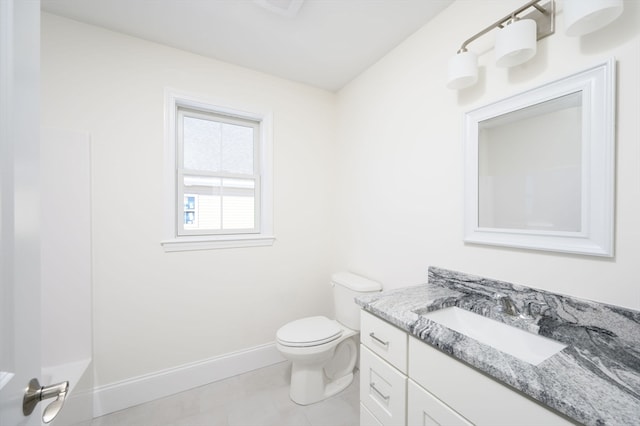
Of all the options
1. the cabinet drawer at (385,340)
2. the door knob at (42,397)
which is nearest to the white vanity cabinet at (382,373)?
the cabinet drawer at (385,340)

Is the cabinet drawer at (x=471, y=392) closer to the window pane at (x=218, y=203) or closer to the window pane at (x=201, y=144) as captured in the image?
the window pane at (x=218, y=203)

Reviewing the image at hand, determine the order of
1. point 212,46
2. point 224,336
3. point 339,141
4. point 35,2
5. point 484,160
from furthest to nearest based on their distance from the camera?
point 339,141, point 224,336, point 212,46, point 484,160, point 35,2

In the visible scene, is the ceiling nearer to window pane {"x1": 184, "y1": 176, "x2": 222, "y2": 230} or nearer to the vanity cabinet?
window pane {"x1": 184, "y1": 176, "x2": 222, "y2": 230}

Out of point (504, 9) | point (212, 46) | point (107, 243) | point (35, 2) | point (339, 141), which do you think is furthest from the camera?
point (339, 141)

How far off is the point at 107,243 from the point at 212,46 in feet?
4.95

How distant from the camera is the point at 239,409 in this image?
5.42ft

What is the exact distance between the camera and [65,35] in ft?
5.02

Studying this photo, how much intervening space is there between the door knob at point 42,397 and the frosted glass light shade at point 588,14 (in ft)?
5.69

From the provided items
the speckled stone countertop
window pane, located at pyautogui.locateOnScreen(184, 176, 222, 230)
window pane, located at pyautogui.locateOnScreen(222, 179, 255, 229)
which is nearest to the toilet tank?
the speckled stone countertop

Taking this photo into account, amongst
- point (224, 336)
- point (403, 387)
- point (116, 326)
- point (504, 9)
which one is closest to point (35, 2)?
point (403, 387)

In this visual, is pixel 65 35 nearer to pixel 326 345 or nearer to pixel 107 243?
pixel 107 243

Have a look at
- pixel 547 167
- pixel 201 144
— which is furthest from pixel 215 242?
pixel 547 167

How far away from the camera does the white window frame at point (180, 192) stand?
1.80 meters

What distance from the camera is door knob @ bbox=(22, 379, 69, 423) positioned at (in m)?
0.49
